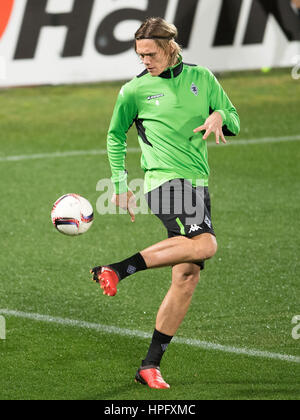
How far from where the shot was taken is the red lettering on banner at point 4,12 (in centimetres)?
1655

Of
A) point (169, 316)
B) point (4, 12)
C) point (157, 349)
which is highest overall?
point (4, 12)

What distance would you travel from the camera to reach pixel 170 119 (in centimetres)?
675

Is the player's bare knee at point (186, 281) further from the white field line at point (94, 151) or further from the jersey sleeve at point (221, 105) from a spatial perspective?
the white field line at point (94, 151)

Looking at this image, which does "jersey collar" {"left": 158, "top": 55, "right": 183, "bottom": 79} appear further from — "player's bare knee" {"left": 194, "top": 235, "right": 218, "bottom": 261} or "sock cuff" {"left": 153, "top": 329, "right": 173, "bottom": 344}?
"sock cuff" {"left": 153, "top": 329, "right": 173, "bottom": 344}

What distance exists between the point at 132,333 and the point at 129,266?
162cm

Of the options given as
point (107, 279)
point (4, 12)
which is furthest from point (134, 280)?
point (4, 12)

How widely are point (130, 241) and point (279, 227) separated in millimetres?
1660

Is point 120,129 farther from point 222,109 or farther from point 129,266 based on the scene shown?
point 129,266

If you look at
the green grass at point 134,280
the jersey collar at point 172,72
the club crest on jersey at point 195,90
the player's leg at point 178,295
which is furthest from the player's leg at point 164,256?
the jersey collar at point 172,72

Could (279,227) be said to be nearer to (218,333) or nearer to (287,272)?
(287,272)

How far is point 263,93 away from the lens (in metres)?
18.1
